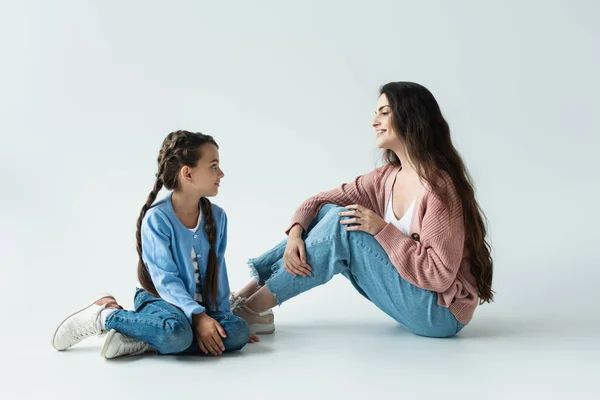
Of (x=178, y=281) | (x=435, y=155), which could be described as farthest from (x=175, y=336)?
(x=435, y=155)

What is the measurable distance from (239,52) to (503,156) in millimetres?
1649

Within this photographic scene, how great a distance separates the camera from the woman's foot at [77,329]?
251 centimetres

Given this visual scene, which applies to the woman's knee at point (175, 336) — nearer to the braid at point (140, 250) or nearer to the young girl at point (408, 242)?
the braid at point (140, 250)

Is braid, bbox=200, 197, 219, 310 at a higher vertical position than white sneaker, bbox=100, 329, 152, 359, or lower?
higher

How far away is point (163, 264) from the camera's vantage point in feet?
8.20

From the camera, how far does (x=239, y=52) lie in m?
4.50

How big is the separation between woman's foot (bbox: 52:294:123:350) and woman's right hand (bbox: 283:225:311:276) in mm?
651

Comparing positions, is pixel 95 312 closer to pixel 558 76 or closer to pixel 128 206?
pixel 128 206

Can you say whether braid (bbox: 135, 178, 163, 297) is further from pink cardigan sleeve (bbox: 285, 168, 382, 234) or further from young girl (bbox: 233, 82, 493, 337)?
pink cardigan sleeve (bbox: 285, 168, 382, 234)

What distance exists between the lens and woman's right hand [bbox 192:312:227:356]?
7.87ft

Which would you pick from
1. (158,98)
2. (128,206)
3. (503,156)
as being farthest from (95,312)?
(503,156)

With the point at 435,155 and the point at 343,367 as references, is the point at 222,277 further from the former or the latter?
the point at 435,155

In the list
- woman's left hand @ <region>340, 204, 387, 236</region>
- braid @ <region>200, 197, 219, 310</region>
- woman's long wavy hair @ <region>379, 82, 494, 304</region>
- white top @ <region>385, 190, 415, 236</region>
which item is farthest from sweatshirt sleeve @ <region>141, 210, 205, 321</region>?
woman's long wavy hair @ <region>379, 82, 494, 304</region>

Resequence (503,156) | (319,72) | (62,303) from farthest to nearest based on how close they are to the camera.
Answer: (319,72), (503,156), (62,303)
